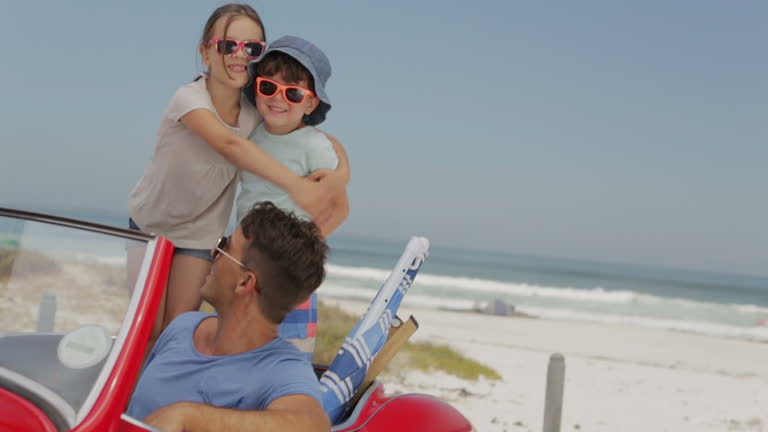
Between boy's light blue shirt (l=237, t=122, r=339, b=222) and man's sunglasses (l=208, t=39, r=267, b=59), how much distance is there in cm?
30

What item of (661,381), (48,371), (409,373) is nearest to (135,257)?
(48,371)

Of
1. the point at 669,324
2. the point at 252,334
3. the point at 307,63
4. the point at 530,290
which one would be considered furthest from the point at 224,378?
the point at 530,290

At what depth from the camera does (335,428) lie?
2.38 meters

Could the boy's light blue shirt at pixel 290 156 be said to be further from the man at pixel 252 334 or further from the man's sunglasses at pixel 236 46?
the man at pixel 252 334

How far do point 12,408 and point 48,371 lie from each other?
0.11 m

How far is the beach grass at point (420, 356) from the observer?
35.9ft

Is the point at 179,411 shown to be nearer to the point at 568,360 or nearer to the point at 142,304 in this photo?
the point at 142,304

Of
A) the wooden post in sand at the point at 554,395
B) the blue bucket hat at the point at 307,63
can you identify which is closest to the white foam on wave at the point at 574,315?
the wooden post in sand at the point at 554,395

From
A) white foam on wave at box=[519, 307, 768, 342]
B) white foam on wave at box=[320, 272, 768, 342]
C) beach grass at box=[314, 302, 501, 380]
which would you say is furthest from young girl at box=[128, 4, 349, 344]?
white foam on wave at box=[519, 307, 768, 342]

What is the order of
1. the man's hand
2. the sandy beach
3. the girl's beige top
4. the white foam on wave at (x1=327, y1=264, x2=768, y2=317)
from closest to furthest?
1. the man's hand
2. the girl's beige top
3. the sandy beach
4. the white foam on wave at (x1=327, y1=264, x2=768, y2=317)

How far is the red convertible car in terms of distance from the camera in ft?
5.78

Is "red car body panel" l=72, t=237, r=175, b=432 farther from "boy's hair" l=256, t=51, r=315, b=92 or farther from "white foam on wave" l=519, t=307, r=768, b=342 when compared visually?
"white foam on wave" l=519, t=307, r=768, b=342

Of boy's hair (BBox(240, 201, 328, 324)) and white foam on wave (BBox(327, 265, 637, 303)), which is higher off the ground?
white foam on wave (BBox(327, 265, 637, 303))

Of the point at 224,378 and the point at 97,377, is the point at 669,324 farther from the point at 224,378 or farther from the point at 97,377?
the point at 97,377
